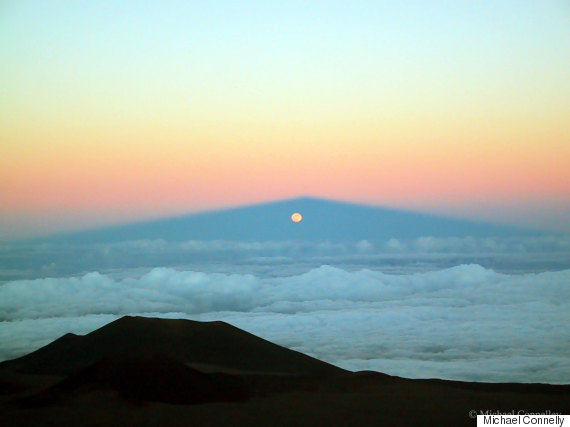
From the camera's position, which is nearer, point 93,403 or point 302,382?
point 93,403

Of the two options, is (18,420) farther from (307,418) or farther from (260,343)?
(260,343)

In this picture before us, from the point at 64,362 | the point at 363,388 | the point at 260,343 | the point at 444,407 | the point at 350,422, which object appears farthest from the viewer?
the point at 260,343

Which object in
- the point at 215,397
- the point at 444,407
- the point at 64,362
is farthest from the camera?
the point at 64,362

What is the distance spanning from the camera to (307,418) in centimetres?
3875

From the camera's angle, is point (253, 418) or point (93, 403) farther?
point (93, 403)

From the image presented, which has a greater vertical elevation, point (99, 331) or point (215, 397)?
point (99, 331)

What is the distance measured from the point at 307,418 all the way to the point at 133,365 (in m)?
14.9

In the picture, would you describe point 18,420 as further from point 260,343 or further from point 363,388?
point 260,343

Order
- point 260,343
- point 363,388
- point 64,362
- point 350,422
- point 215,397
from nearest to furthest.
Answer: point 350,422 → point 215,397 → point 363,388 → point 64,362 → point 260,343

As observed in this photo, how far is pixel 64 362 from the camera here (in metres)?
59.3

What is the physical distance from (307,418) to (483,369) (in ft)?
101

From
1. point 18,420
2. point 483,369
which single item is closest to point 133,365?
point 18,420

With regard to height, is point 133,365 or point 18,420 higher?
A: point 133,365

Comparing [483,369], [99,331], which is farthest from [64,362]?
[483,369]
